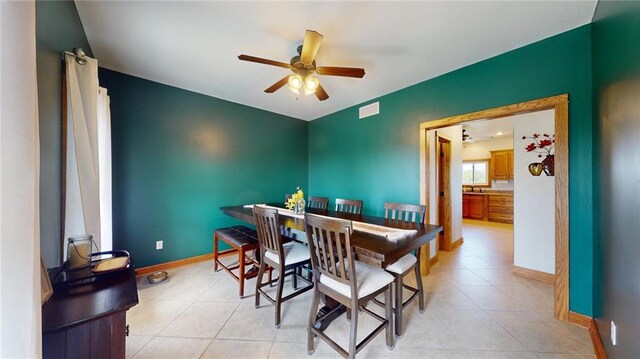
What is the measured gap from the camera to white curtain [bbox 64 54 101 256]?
4.66 ft

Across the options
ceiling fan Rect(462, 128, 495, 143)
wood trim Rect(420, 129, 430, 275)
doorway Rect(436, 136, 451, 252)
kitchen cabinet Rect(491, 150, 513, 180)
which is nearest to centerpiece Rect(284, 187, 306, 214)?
wood trim Rect(420, 129, 430, 275)

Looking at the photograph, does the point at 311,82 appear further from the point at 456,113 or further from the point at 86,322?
the point at 86,322

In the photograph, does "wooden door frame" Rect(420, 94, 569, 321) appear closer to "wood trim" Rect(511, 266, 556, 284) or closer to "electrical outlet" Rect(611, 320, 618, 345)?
"electrical outlet" Rect(611, 320, 618, 345)

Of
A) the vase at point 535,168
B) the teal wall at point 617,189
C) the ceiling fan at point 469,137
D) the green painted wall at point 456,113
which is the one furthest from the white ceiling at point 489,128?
the teal wall at point 617,189

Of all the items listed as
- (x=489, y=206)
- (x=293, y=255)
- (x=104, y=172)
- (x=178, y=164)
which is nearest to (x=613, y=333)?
(x=293, y=255)

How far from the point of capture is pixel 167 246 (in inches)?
116

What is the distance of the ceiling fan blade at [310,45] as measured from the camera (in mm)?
1582

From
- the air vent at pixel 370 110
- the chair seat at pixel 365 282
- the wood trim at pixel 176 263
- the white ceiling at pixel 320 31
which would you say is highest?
the white ceiling at pixel 320 31

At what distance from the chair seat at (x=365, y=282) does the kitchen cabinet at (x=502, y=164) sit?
6608mm

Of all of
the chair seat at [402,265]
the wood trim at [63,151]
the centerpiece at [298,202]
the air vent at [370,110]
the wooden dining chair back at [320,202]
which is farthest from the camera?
the air vent at [370,110]

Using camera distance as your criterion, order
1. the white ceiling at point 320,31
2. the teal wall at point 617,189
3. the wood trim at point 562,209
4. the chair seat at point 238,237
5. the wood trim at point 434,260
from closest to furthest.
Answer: the teal wall at point 617,189
the white ceiling at point 320,31
the wood trim at point 562,209
the chair seat at point 238,237
the wood trim at point 434,260

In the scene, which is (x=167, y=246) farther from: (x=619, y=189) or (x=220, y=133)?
(x=619, y=189)

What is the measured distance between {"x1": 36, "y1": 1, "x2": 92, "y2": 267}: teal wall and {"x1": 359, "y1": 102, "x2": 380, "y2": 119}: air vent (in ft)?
10.4

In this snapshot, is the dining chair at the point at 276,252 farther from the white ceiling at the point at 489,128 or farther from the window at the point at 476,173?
the window at the point at 476,173
